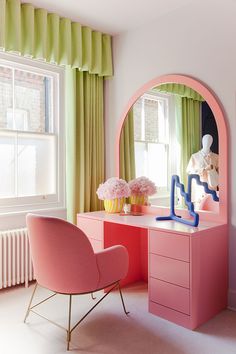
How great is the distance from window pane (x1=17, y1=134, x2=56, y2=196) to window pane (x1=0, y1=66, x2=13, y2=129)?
0.18 m

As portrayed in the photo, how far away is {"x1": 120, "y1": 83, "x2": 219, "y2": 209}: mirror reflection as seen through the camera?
104 inches

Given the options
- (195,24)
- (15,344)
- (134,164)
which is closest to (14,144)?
(134,164)

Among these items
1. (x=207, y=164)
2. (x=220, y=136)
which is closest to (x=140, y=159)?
(x=207, y=164)

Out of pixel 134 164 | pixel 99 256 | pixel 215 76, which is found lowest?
pixel 99 256

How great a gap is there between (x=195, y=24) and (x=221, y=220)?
168cm

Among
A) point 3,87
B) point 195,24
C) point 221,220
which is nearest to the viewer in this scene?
point 221,220

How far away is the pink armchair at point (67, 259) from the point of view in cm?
198

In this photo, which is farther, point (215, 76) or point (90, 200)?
point (90, 200)

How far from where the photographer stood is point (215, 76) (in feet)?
8.51

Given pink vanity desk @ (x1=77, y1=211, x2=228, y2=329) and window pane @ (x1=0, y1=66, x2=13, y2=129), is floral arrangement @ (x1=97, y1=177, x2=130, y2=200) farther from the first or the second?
window pane @ (x1=0, y1=66, x2=13, y2=129)

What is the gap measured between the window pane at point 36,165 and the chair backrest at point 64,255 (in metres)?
1.12

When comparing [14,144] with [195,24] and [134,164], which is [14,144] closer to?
[134,164]

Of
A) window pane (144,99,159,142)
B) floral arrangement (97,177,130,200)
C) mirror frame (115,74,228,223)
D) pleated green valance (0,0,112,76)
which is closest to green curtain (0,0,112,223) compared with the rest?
pleated green valance (0,0,112,76)

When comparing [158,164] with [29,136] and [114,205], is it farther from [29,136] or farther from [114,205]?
[29,136]
